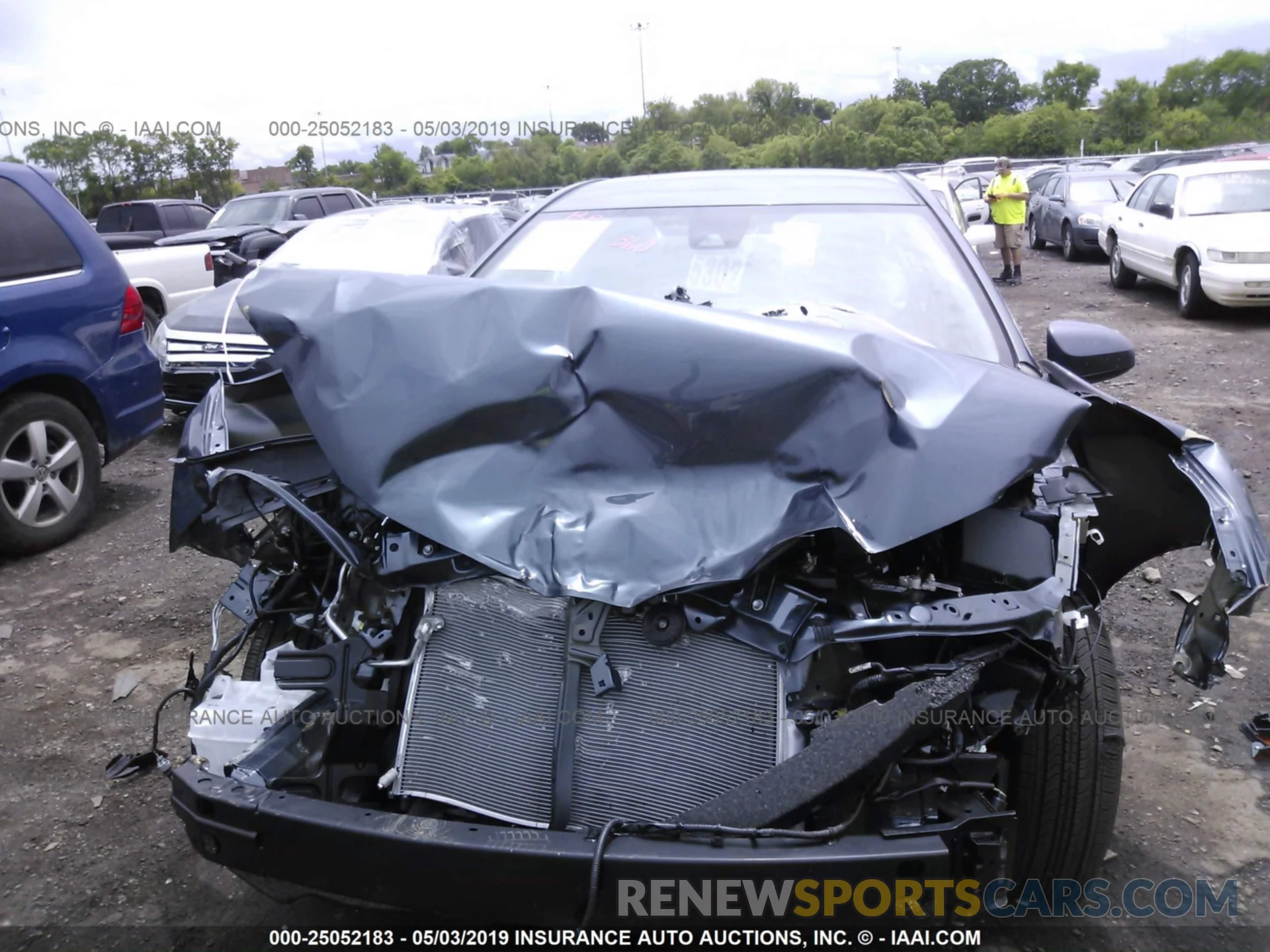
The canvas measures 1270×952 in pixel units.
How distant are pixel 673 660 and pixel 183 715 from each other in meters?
2.20

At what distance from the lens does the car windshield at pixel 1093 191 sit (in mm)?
15641

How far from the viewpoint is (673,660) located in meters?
2.13

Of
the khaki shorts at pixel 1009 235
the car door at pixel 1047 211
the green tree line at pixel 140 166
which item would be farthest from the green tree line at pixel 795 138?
the car door at pixel 1047 211

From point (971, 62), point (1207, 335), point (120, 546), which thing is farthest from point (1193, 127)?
point (120, 546)

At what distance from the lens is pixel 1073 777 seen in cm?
229

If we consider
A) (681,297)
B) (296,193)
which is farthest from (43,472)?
(296,193)

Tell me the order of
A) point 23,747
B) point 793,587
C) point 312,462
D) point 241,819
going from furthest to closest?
1. point 23,747
2. point 312,462
3. point 793,587
4. point 241,819

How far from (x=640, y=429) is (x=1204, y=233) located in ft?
32.8

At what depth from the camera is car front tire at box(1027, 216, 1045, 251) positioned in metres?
17.4

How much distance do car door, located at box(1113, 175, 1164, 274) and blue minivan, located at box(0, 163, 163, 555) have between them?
10.7 metres

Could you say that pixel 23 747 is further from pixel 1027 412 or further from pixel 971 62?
pixel 971 62

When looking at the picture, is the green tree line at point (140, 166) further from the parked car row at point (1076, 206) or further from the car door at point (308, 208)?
the parked car row at point (1076, 206)

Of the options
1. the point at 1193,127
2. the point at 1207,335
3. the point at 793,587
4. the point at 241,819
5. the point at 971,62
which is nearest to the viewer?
the point at 241,819

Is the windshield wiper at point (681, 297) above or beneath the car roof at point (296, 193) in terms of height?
above
